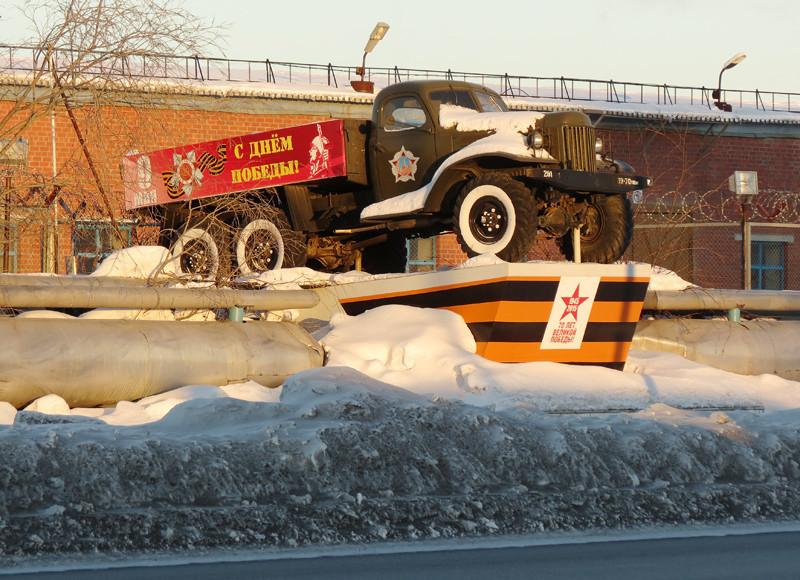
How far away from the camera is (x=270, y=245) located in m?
11.8

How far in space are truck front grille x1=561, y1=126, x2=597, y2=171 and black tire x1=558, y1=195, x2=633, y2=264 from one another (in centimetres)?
54

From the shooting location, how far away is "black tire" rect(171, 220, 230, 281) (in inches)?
430

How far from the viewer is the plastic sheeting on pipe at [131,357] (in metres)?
7.70

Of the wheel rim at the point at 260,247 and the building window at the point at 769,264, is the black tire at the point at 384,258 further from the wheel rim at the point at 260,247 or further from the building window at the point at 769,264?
the building window at the point at 769,264

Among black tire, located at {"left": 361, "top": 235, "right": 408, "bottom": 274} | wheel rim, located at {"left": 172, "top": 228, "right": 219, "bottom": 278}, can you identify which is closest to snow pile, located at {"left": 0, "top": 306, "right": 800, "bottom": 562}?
wheel rim, located at {"left": 172, "top": 228, "right": 219, "bottom": 278}

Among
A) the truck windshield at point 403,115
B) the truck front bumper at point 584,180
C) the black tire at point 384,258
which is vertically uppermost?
the truck windshield at point 403,115

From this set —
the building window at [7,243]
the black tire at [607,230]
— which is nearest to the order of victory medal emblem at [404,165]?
the black tire at [607,230]

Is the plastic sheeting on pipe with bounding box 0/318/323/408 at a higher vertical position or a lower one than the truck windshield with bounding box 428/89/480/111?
lower

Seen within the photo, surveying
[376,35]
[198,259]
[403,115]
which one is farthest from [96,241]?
[376,35]

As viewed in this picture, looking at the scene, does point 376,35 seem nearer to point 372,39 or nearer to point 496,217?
point 372,39

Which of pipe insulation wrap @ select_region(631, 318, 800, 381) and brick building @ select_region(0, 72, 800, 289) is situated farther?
brick building @ select_region(0, 72, 800, 289)

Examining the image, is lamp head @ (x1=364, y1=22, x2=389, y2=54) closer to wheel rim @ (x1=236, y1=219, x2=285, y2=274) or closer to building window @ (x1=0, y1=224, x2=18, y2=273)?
building window @ (x1=0, y1=224, x2=18, y2=273)

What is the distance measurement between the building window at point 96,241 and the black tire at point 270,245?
4.48 feet

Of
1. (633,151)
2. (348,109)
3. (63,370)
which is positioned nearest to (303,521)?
(63,370)
